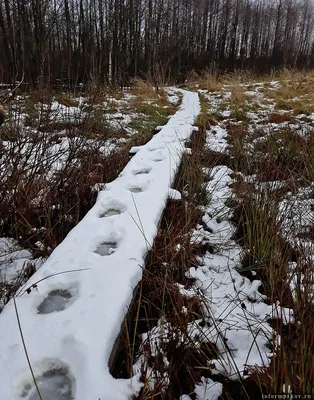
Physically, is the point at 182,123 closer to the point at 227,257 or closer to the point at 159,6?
the point at 227,257

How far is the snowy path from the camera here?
895 millimetres

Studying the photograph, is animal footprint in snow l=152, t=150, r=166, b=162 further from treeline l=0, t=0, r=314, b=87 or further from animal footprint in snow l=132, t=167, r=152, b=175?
treeline l=0, t=0, r=314, b=87

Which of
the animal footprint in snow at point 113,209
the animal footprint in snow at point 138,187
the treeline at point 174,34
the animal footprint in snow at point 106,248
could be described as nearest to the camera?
the animal footprint in snow at point 106,248

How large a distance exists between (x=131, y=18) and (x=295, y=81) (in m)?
9.23

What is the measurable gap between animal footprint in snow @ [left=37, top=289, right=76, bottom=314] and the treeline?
864 cm

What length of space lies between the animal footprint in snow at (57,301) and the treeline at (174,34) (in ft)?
28.4

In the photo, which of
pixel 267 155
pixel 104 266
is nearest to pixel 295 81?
pixel 267 155

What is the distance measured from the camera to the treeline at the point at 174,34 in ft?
35.8

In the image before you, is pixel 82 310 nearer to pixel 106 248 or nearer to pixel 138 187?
pixel 106 248

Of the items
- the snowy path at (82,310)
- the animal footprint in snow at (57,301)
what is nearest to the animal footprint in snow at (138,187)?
the snowy path at (82,310)

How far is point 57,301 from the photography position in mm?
1242

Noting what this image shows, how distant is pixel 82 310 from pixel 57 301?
6.3 inches

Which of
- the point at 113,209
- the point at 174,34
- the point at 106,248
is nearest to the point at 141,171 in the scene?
the point at 113,209

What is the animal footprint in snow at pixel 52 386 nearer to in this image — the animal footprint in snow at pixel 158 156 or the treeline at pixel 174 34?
the animal footprint in snow at pixel 158 156
